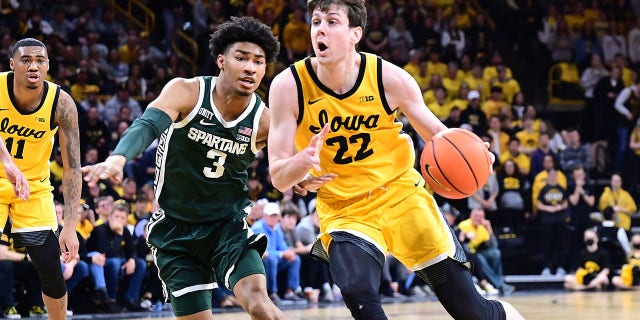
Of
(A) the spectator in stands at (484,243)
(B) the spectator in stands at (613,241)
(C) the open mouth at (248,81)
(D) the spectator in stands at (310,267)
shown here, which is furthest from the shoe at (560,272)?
(C) the open mouth at (248,81)

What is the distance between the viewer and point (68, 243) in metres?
7.45

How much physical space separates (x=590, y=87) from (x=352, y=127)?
14.9 metres

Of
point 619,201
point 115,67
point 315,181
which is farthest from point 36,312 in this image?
point 619,201

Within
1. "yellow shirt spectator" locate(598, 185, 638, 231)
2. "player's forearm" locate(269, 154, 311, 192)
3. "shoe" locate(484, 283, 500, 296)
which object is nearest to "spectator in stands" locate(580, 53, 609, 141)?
"yellow shirt spectator" locate(598, 185, 638, 231)

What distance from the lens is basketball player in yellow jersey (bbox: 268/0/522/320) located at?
19.0 feet

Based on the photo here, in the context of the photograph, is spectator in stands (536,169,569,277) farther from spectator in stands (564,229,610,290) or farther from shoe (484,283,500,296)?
shoe (484,283,500,296)

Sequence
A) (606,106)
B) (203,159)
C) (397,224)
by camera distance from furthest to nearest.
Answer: (606,106)
(203,159)
(397,224)

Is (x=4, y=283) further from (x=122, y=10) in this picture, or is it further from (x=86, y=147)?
(x=122, y=10)

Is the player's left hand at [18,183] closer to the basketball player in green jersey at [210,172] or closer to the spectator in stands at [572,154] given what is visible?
the basketball player in green jersey at [210,172]

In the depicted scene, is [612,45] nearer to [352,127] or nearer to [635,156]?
[635,156]

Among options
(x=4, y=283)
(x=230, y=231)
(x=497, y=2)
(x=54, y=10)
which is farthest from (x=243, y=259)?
(x=497, y=2)

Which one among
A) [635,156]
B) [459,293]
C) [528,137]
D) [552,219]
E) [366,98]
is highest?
[366,98]

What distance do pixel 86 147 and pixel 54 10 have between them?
4.21 meters

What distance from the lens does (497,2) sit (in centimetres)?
2239
